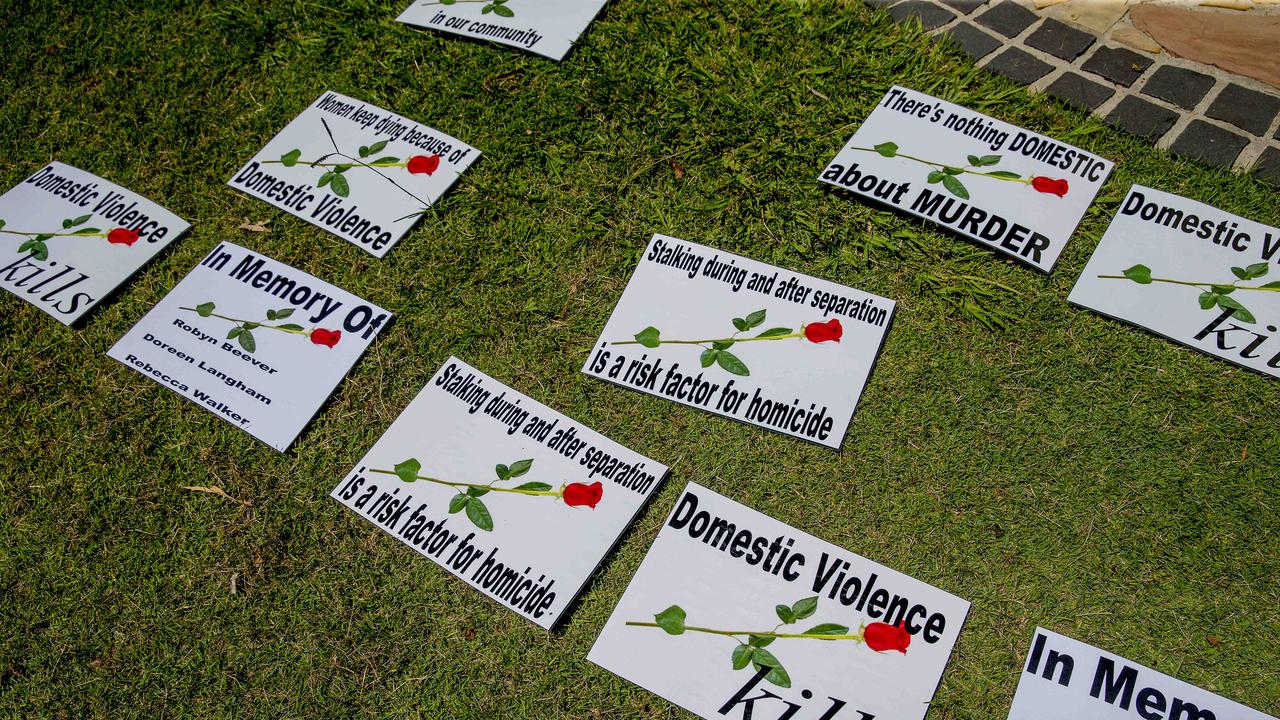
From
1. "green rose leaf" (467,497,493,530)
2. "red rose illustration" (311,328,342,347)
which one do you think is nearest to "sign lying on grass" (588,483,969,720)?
"green rose leaf" (467,497,493,530)

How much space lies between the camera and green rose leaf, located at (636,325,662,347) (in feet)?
7.70

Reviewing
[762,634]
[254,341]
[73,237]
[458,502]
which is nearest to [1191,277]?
[762,634]

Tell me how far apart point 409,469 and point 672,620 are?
82 centimetres

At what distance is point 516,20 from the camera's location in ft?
9.89

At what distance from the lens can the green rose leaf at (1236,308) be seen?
2227 mm

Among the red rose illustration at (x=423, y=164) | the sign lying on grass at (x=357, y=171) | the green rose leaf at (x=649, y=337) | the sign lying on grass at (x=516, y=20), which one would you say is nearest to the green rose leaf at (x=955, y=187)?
the green rose leaf at (x=649, y=337)

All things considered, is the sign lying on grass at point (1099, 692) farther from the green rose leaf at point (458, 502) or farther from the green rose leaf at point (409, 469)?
the green rose leaf at point (409, 469)

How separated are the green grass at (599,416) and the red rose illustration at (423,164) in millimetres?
159

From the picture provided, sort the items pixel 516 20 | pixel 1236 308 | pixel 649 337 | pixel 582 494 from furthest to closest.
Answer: pixel 516 20 → pixel 649 337 → pixel 1236 308 → pixel 582 494

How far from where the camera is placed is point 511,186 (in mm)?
2695

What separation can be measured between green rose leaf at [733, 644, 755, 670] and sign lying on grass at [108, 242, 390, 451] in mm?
1343

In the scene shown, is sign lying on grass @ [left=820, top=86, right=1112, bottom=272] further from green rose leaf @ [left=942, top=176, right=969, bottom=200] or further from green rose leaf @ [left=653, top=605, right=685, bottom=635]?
green rose leaf @ [left=653, top=605, right=685, bottom=635]

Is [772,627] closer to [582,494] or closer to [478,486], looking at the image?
[582,494]

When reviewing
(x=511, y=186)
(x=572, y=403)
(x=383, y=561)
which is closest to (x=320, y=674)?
(x=383, y=561)
